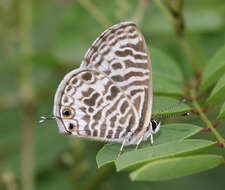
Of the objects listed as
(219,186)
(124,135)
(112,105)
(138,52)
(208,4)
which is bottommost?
(219,186)

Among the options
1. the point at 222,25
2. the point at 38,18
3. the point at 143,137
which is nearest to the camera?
the point at 143,137

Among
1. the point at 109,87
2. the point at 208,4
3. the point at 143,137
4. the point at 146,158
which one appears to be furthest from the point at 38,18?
the point at 146,158

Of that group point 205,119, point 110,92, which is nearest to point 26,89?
point 110,92

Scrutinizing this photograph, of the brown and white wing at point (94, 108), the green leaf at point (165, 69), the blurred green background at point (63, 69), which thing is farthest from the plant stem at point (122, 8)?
the brown and white wing at point (94, 108)

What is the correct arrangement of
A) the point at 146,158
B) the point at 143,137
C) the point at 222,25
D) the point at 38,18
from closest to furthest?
the point at 146,158 < the point at 143,137 < the point at 222,25 < the point at 38,18

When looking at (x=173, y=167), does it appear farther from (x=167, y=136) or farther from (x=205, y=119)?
(x=205, y=119)

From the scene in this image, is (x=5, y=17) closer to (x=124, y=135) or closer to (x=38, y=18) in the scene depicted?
(x=38, y=18)

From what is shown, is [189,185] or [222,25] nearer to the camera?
[222,25]

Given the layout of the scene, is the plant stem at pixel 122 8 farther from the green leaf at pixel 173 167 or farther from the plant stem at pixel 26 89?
the green leaf at pixel 173 167
